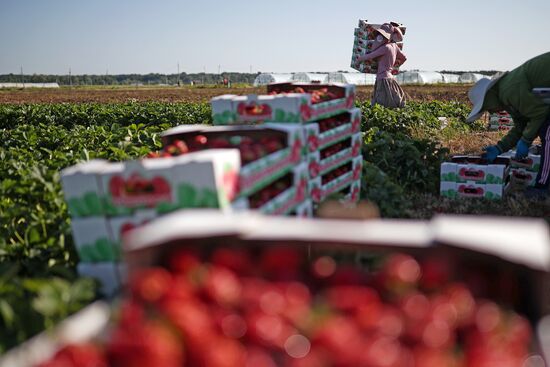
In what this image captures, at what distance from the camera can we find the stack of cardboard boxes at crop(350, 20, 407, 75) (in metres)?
15.0

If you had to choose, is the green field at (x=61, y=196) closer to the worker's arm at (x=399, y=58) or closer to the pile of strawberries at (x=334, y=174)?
the pile of strawberries at (x=334, y=174)

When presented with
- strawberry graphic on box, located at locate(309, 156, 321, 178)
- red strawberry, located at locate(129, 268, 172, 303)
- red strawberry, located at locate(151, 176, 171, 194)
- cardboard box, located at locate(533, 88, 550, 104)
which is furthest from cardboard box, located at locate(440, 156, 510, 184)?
red strawberry, located at locate(129, 268, 172, 303)

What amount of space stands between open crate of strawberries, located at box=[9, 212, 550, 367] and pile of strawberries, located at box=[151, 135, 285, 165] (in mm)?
1495

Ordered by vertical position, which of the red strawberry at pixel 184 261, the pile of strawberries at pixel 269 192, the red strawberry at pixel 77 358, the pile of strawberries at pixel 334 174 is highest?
the red strawberry at pixel 184 261

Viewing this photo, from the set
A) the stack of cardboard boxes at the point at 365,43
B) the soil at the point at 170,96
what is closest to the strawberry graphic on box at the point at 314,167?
the stack of cardboard boxes at the point at 365,43

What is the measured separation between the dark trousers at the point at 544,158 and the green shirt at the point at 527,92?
0.08 metres

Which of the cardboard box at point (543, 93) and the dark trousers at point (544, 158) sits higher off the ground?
the cardboard box at point (543, 93)

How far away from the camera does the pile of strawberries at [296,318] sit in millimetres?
1409

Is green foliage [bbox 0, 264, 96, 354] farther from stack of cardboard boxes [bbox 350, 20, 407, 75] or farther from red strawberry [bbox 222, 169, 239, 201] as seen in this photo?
stack of cardboard boxes [bbox 350, 20, 407, 75]

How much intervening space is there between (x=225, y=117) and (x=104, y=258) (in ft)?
7.11

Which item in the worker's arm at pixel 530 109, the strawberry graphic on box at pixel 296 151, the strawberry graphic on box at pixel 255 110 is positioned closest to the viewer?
the strawberry graphic on box at pixel 296 151

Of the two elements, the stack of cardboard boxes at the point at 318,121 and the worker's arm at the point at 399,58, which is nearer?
the stack of cardboard boxes at the point at 318,121

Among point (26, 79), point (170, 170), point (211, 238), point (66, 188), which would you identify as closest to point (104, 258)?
point (66, 188)

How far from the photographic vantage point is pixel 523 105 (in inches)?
268
